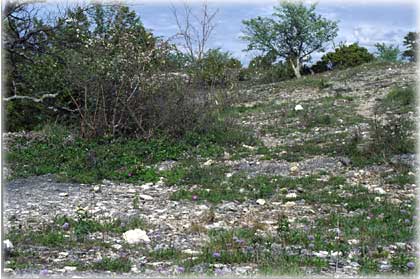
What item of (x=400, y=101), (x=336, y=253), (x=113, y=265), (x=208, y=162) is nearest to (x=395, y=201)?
(x=336, y=253)

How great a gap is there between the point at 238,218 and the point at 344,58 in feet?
81.0

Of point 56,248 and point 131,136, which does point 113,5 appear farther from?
point 56,248

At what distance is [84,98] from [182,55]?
90.2 inches

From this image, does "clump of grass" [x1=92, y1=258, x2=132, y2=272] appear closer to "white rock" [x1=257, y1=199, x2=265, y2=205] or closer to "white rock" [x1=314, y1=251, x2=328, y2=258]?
"white rock" [x1=314, y1=251, x2=328, y2=258]

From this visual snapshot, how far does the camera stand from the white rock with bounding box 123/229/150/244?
511 cm

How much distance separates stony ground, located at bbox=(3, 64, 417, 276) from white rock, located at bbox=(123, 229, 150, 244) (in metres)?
0.03

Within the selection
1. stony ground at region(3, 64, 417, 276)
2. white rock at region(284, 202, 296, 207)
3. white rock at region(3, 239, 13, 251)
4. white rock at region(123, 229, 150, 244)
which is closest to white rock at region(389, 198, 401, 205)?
stony ground at region(3, 64, 417, 276)

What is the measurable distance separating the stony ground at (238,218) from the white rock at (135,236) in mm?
30

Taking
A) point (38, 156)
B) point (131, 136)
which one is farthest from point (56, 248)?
point (131, 136)

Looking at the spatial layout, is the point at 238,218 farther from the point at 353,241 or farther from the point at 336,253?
the point at 336,253

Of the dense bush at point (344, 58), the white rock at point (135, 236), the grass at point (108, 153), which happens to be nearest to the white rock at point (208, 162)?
the grass at point (108, 153)

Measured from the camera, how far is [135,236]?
5.17 meters

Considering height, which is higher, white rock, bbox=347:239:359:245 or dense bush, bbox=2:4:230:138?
dense bush, bbox=2:4:230:138

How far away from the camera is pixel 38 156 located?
952 centimetres
